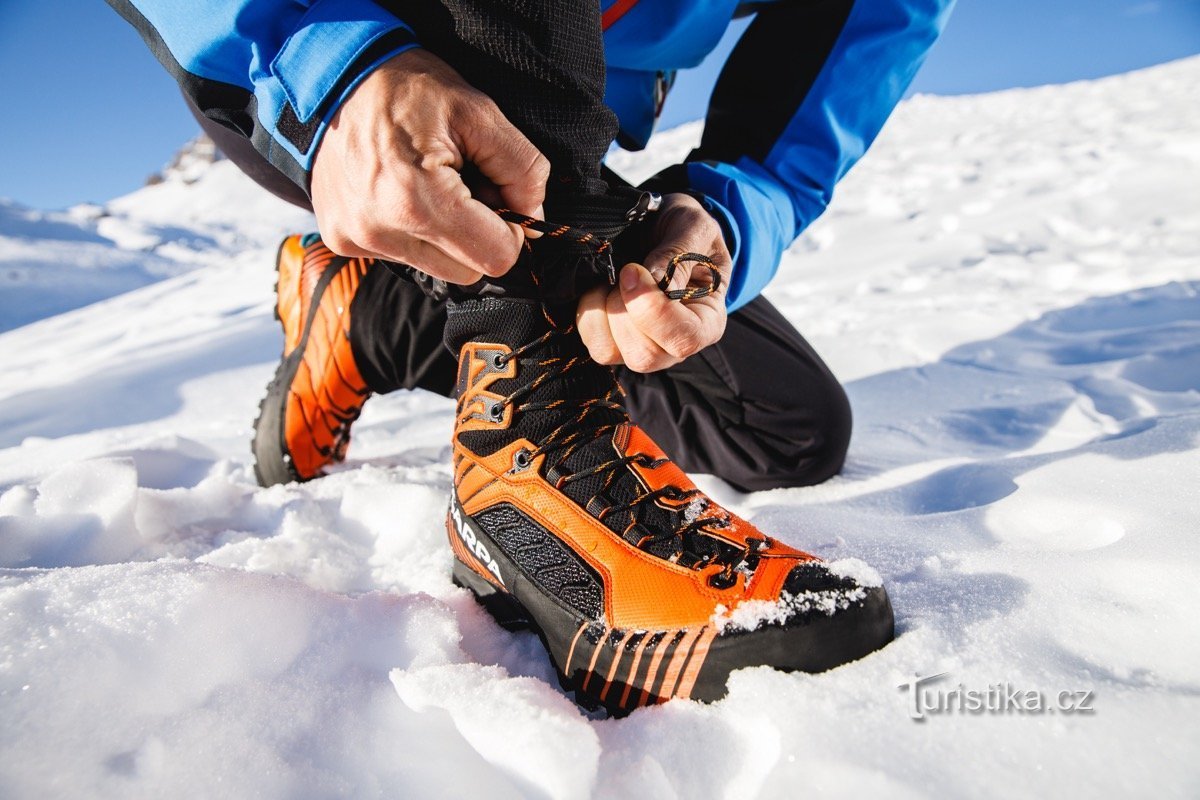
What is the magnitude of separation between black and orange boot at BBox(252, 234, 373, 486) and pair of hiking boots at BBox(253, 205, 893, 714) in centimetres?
39

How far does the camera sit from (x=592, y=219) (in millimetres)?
634

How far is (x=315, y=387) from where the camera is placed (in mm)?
1068

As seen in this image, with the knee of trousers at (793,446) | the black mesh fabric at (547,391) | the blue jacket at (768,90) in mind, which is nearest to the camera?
the black mesh fabric at (547,391)

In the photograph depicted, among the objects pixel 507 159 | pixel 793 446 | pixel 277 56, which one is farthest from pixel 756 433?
pixel 277 56

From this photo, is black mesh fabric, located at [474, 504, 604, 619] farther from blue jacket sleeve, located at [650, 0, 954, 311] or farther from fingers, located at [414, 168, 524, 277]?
blue jacket sleeve, located at [650, 0, 954, 311]

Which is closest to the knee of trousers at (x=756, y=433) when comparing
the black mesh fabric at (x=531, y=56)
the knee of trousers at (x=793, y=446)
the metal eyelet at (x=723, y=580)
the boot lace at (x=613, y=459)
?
the knee of trousers at (x=793, y=446)

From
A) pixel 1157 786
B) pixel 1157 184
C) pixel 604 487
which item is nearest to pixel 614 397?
pixel 604 487

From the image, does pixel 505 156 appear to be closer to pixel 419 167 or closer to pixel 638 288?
pixel 419 167

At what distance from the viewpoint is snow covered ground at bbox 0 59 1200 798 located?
16.4 inches

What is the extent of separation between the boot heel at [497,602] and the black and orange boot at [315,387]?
19.0 inches

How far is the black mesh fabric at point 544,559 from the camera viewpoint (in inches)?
23.7

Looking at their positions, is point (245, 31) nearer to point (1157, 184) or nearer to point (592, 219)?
point (592, 219)

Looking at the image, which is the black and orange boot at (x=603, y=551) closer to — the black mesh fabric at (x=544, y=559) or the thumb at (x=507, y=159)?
the black mesh fabric at (x=544, y=559)

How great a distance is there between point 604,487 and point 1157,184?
151 inches
